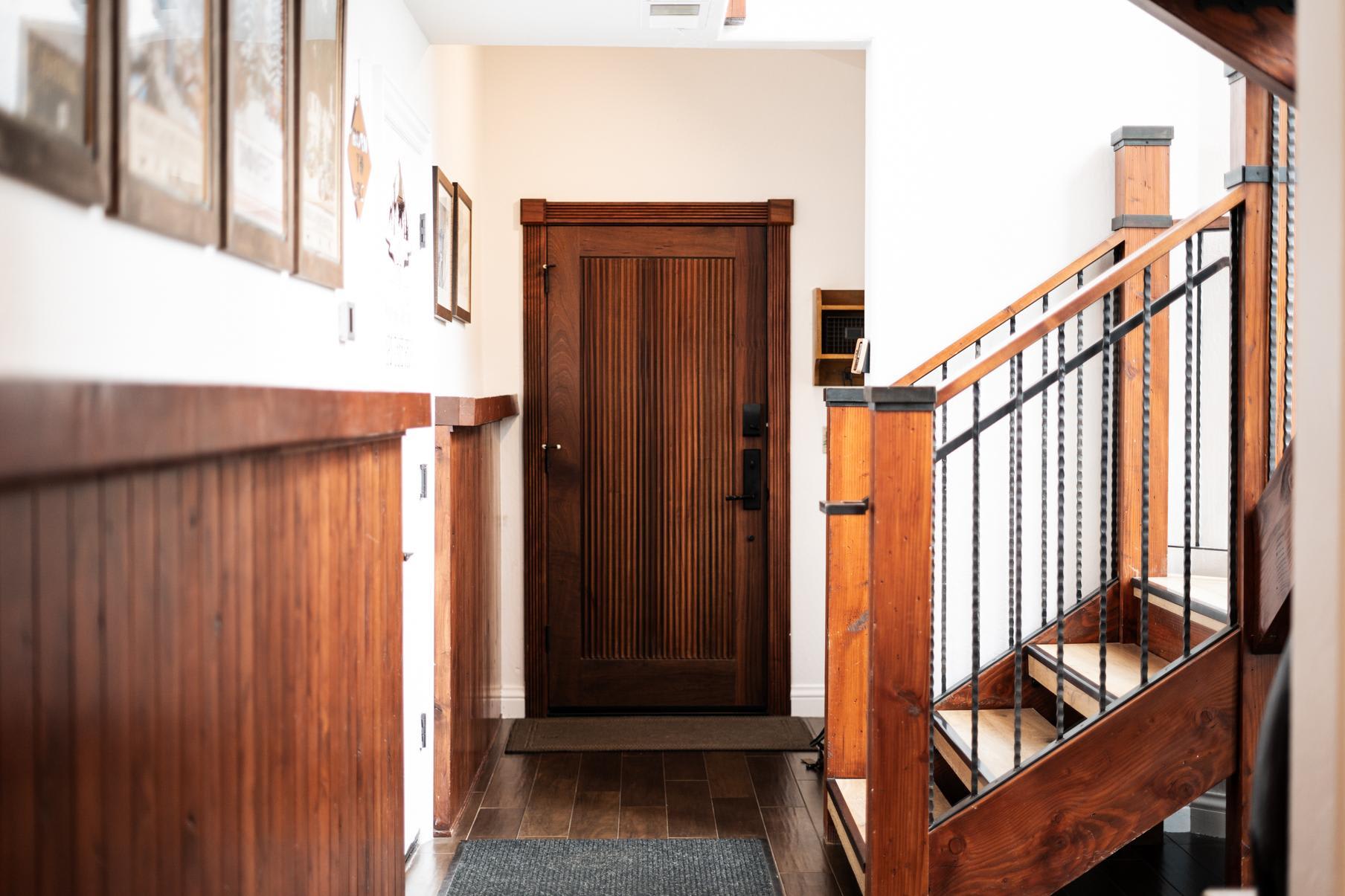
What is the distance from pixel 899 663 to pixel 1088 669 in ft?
2.99

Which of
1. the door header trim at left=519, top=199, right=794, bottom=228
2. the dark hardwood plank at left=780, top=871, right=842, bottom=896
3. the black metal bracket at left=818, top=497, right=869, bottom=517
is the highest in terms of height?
the door header trim at left=519, top=199, right=794, bottom=228

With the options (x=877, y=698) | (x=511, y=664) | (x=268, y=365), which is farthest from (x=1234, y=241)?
(x=511, y=664)

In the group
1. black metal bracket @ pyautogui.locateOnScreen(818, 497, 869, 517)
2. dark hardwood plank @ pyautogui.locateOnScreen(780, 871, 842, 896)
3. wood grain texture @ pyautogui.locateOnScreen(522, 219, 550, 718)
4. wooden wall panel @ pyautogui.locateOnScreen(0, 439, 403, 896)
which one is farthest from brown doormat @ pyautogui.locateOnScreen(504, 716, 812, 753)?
wooden wall panel @ pyautogui.locateOnScreen(0, 439, 403, 896)

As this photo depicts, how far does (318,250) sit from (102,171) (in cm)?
81

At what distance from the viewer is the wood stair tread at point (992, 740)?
2680 mm

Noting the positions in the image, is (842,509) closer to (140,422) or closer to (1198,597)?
(1198,597)

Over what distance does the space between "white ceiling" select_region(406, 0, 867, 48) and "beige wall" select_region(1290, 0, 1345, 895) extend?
7.50 feet

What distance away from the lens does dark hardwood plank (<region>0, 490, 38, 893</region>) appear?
894 mm

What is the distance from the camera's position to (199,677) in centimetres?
129

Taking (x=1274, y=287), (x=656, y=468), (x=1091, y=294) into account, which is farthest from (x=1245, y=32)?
(x=656, y=468)

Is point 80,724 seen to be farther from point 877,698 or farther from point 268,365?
point 877,698

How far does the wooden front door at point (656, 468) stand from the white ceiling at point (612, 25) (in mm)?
1203

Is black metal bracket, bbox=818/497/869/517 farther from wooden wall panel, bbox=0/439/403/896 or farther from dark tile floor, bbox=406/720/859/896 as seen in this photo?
wooden wall panel, bbox=0/439/403/896

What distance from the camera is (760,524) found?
15.1 ft
